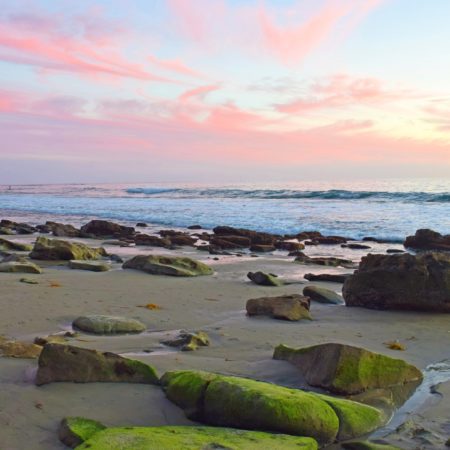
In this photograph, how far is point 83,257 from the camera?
41.8 feet

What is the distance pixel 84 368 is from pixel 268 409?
1.46 meters

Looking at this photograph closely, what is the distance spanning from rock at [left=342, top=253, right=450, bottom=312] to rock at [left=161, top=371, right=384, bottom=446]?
14.2 ft

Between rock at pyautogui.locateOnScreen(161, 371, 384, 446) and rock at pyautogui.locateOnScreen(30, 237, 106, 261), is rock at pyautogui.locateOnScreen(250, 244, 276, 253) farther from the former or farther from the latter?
rock at pyautogui.locateOnScreen(161, 371, 384, 446)

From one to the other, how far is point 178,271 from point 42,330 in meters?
4.61

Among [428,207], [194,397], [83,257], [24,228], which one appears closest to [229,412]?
[194,397]

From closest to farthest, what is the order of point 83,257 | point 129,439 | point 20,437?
point 129,439, point 20,437, point 83,257

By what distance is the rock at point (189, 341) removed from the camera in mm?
5586

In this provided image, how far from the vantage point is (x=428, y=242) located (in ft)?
56.5

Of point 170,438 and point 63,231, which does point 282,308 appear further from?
point 63,231

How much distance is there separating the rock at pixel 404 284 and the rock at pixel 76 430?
5540 mm

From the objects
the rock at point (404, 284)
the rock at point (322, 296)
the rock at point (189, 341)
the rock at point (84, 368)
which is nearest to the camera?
the rock at point (84, 368)

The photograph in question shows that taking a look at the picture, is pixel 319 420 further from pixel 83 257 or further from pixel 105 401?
pixel 83 257

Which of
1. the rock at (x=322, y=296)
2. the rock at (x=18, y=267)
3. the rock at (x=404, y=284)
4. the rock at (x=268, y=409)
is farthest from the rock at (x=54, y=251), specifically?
the rock at (x=268, y=409)

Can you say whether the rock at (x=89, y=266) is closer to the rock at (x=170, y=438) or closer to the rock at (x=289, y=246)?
the rock at (x=289, y=246)
